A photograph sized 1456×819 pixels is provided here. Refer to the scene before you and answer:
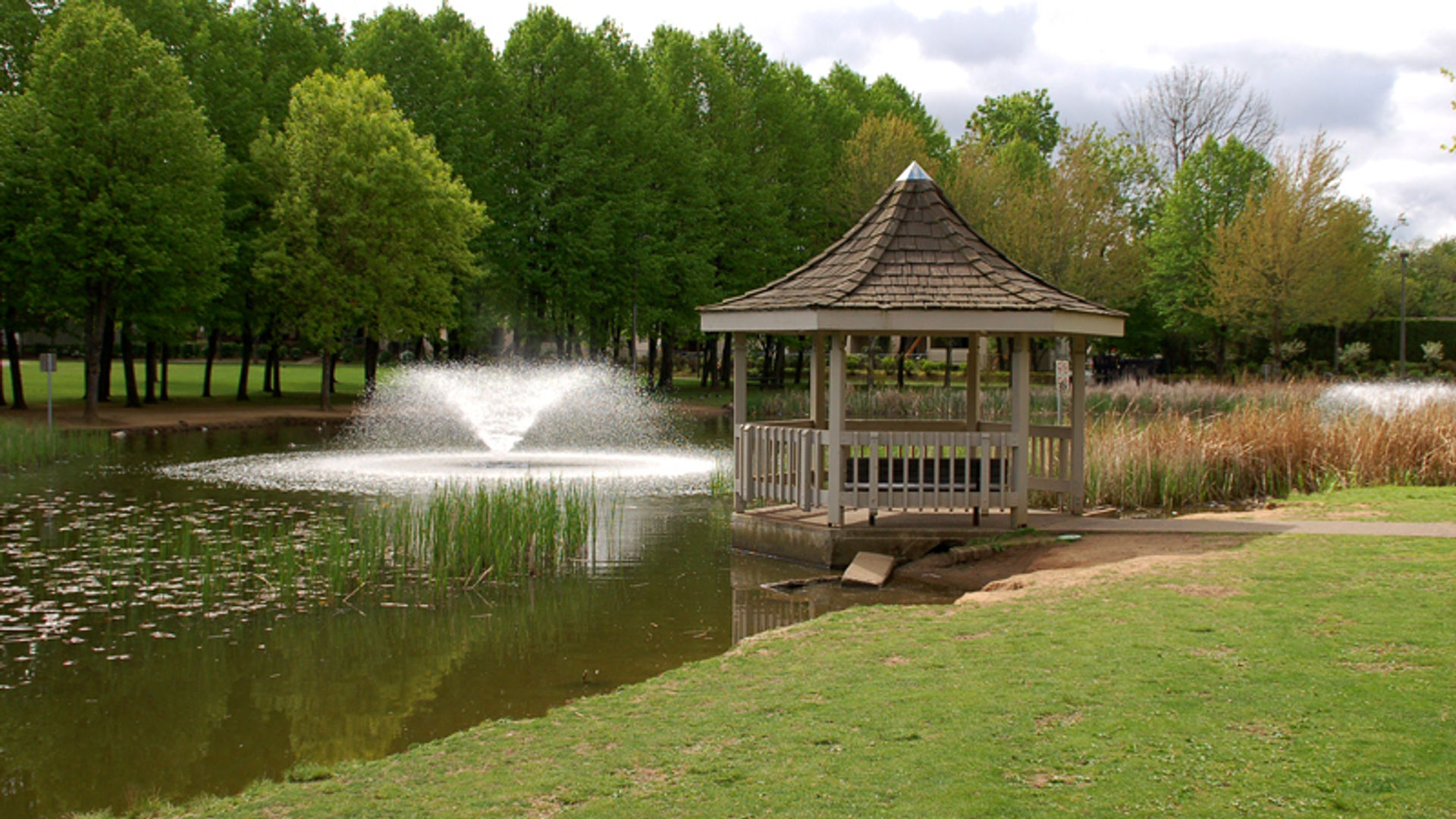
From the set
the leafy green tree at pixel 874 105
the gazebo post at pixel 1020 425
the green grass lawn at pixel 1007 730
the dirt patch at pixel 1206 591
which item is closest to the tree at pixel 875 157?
the leafy green tree at pixel 874 105

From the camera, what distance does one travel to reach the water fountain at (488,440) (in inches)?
801

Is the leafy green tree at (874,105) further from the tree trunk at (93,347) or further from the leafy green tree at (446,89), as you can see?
the tree trunk at (93,347)

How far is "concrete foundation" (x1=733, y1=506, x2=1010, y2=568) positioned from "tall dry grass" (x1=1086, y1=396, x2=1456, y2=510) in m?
3.13

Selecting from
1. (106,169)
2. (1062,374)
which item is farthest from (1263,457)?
(106,169)

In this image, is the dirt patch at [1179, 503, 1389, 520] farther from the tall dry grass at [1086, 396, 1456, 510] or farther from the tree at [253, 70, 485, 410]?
the tree at [253, 70, 485, 410]

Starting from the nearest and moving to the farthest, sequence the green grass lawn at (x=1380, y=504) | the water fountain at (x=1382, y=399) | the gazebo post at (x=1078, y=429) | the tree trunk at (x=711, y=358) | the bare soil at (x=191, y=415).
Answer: the green grass lawn at (x=1380, y=504) → the gazebo post at (x=1078, y=429) → the water fountain at (x=1382, y=399) → the bare soil at (x=191, y=415) → the tree trunk at (x=711, y=358)

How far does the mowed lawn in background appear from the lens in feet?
139

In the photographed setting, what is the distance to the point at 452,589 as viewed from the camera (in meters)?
11.3

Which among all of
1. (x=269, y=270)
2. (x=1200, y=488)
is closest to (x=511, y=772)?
(x=1200, y=488)

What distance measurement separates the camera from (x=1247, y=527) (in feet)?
40.8

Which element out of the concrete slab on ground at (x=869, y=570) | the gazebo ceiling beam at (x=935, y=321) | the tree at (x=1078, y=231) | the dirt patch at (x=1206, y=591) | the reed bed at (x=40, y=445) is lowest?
the concrete slab on ground at (x=869, y=570)

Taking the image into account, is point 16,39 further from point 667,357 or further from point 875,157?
point 875,157

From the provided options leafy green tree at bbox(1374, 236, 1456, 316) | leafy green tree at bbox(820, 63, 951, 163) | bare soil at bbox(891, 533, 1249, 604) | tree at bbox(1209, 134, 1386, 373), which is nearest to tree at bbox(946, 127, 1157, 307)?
tree at bbox(1209, 134, 1386, 373)

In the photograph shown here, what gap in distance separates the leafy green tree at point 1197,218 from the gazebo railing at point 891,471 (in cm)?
4075
